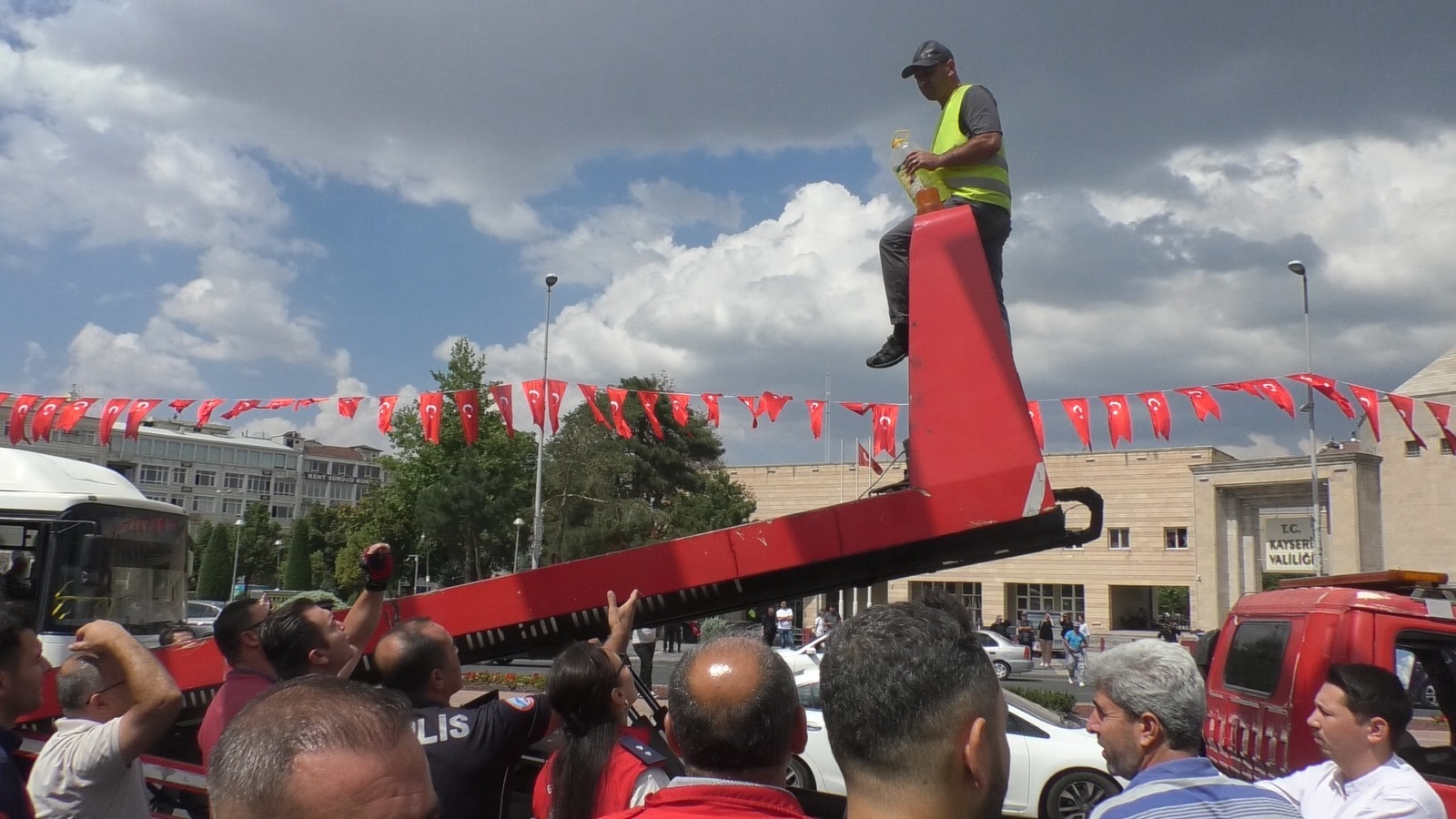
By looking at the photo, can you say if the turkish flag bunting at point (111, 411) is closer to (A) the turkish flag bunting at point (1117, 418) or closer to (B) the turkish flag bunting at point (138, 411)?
(B) the turkish flag bunting at point (138, 411)

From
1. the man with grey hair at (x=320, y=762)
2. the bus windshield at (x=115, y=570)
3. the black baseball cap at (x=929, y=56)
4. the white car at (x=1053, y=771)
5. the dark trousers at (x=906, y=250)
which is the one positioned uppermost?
the black baseball cap at (x=929, y=56)

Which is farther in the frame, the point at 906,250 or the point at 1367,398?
the point at 1367,398

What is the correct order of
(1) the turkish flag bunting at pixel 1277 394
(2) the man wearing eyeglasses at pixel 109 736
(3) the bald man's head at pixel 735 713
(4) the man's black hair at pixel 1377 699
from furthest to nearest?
(1) the turkish flag bunting at pixel 1277 394 → (4) the man's black hair at pixel 1377 699 → (2) the man wearing eyeglasses at pixel 109 736 → (3) the bald man's head at pixel 735 713

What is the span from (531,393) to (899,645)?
601 inches

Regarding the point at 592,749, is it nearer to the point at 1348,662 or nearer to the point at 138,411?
the point at 1348,662

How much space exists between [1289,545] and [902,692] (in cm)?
4937

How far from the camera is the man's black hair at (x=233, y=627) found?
12.4 ft

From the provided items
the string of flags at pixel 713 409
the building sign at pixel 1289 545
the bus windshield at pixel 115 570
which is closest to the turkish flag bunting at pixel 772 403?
the string of flags at pixel 713 409

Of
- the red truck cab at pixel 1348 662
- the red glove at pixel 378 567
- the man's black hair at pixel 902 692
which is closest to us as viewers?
the man's black hair at pixel 902 692

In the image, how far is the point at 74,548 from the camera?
9.00 m

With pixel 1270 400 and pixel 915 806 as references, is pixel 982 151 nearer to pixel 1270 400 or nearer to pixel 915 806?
pixel 915 806

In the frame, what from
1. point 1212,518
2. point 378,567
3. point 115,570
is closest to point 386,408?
point 115,570

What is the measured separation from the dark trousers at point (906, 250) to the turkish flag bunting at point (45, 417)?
47.5 ft

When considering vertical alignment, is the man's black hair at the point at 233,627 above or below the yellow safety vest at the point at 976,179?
below
